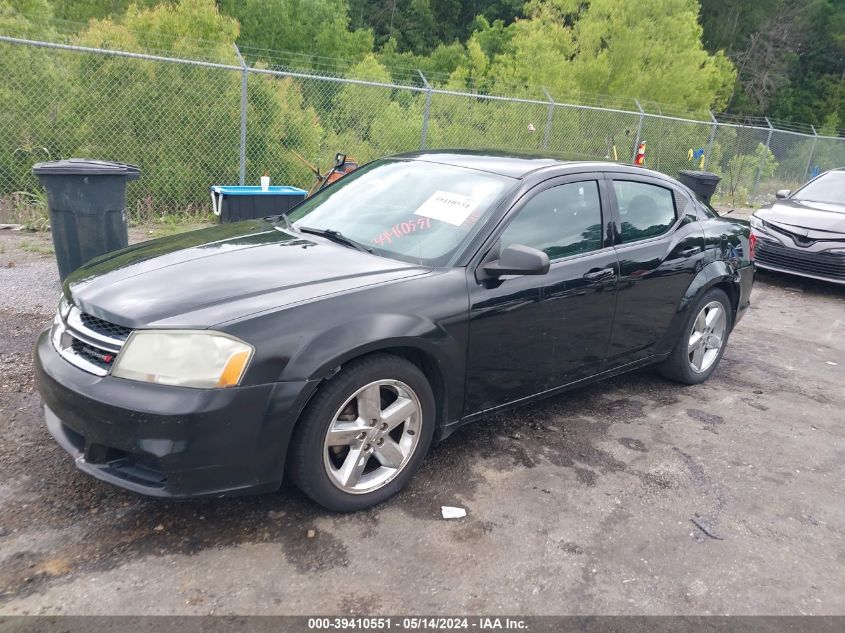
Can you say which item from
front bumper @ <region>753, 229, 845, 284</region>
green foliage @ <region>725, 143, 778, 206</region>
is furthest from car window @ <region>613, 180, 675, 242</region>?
green foliage @ <region>725, 143, 778, 206</region>

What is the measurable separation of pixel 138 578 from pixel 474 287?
1.87 metres

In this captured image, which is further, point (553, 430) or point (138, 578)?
point (553, 430)

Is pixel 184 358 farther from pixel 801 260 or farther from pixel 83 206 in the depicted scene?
pixel 801 260

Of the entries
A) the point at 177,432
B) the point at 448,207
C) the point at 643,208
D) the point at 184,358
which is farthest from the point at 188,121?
the point at 177,432

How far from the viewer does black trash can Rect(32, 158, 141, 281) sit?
501cm

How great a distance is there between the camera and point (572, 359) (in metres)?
3.80

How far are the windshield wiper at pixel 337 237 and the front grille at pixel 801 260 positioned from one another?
6.91 meters

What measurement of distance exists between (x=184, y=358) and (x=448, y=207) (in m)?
1.61

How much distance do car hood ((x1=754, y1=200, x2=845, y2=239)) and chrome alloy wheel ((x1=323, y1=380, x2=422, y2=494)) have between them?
A: 23.5 feet

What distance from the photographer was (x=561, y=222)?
3736 millimetres

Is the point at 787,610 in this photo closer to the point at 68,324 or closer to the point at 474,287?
the point at 474,287

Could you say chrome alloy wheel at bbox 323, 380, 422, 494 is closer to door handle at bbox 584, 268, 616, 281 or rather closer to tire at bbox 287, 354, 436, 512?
tire at bbox 287, 354, 436, 512

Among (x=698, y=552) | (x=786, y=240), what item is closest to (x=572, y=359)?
(x=698, y=552)

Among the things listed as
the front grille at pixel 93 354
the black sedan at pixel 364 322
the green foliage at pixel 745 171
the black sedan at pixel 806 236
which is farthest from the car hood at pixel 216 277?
the green foliage at pixel 745 171
